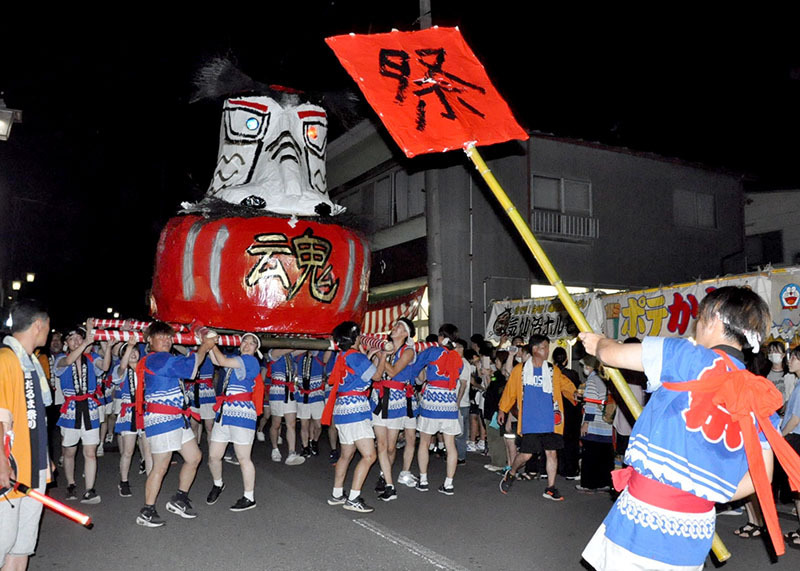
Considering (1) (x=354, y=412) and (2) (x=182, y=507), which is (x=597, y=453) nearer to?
(1) (x=354, y=412)

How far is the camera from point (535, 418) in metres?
7.66

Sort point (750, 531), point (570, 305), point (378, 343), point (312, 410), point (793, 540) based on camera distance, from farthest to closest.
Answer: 1. point (312, 410)
2. point (378, 343)
3. point (750, 531)
4. point (793, 540)
5. point (570, 305)

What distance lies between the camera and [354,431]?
6.86 meters

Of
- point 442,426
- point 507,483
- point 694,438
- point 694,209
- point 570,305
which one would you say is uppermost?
point 694,209

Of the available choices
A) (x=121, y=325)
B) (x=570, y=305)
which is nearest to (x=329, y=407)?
(x=121, y=325)

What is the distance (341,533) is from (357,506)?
2.54 feet

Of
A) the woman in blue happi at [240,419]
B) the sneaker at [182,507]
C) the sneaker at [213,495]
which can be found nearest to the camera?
the sneaker at [182,507]

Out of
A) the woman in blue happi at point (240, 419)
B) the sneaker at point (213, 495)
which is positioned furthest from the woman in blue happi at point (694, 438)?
the sneaker at point (213, 495)

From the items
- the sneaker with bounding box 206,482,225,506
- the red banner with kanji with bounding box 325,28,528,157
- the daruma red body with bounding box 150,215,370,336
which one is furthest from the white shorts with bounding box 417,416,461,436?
the red banner with kanji with bounding box 325,28,528,157

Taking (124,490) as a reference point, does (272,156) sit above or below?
above

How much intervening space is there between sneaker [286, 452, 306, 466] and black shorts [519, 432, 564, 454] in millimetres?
3606

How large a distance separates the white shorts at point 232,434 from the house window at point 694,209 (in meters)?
14.8

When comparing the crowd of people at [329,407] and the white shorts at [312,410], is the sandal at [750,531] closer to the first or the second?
the crowd of people at [329,407]

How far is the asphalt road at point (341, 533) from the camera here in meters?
5.28
